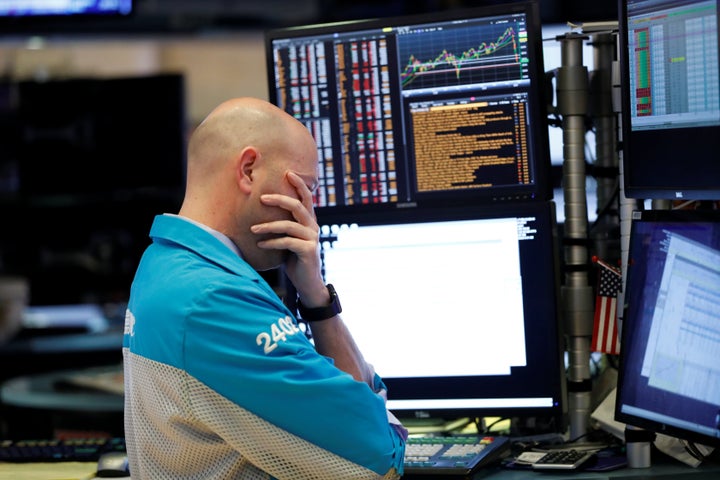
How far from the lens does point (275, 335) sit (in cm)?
187

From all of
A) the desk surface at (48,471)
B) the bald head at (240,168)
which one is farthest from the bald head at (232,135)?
the desk surface at (48,471)

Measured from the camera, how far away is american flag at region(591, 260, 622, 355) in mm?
2541

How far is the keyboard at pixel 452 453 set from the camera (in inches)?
90.1

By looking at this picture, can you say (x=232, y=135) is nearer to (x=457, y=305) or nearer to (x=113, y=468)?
(x=457, y=305)

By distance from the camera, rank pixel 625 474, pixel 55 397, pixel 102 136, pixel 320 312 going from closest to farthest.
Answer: pixel 320 312 < pixel 625 474 < pixel 55 397 < pixel 102 136

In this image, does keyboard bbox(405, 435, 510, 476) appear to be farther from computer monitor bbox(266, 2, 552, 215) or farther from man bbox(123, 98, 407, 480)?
computer monitor bbox(266, 2, 552, 215)

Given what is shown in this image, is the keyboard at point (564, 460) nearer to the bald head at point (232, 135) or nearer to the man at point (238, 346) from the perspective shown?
→ the man at point (238, 346)

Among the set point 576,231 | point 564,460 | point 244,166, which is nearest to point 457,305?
point 576,231

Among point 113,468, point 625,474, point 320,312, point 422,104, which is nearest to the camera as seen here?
point 320,312

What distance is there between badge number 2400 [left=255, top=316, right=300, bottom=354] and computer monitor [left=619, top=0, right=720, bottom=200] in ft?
2.67

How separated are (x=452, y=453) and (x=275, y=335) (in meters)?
0.68

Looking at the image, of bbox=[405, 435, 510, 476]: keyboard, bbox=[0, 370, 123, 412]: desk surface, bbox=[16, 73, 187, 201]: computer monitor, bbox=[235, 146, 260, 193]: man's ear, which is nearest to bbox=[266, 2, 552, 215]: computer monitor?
bbox=[405, 435, 510, 476]: keyboard

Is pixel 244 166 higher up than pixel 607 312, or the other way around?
pixel 244 166

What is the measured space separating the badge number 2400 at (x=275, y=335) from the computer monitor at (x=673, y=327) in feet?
2.54
